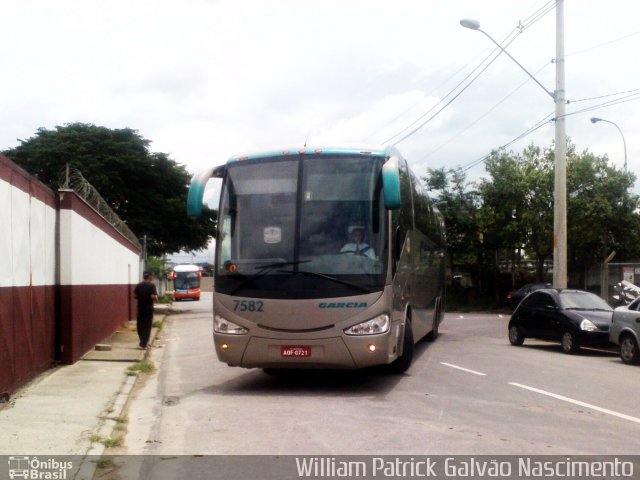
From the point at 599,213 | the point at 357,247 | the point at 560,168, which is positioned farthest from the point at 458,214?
the point at 357,247

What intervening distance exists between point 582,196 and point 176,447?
112 ft

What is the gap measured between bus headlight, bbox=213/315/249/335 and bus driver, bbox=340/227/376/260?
175 centimetres

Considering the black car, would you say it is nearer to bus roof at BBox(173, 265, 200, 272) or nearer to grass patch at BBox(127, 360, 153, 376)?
grass patch at BBox(127, 360, 153, 376)

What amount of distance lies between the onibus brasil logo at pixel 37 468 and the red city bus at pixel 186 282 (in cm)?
5452

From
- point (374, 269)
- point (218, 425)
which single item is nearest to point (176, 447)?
point (218, 425)

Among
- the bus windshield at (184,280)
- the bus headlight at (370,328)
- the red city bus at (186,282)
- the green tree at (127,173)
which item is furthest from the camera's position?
the bus windshield at (184,280)

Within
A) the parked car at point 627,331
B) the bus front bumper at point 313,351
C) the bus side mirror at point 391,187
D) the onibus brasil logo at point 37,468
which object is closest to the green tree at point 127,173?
the parked car at point 627,331

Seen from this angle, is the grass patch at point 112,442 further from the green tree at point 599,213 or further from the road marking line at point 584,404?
the green tree at point 599,213

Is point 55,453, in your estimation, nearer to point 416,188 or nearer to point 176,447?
point 176,447

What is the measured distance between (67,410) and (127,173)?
33.1 meters

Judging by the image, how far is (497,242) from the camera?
139 ft

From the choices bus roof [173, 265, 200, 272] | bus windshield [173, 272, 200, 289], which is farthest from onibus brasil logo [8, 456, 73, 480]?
bus windshield [173, 272, 200, 289]

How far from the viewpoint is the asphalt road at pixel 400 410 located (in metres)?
7.76

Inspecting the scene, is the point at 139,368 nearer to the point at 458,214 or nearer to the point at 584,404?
the point at 584,404
